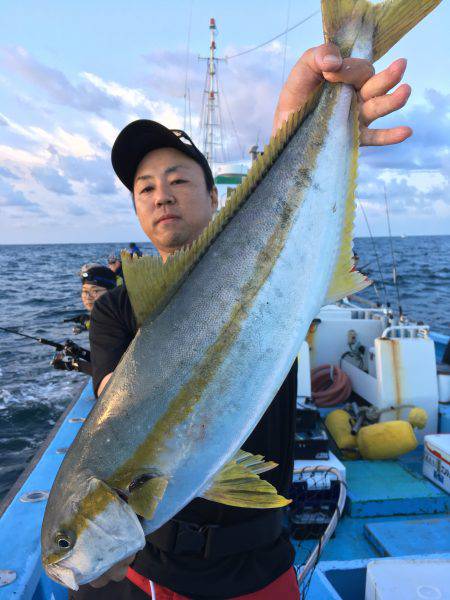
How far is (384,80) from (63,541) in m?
2.10

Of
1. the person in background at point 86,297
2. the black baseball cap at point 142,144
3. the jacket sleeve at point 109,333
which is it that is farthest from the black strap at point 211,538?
the person in background at point 86,297

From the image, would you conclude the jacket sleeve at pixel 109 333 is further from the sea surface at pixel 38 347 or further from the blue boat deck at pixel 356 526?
the sea surface at pixel 38 347

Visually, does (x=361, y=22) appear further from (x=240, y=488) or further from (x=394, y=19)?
(x=240, y=488)

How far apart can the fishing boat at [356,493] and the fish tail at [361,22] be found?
9.83ft

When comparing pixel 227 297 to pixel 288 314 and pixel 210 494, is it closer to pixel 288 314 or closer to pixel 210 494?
pixel 288 314

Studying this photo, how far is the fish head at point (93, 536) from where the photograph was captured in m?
1.47

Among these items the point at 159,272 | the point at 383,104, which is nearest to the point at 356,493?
the point at 159,272

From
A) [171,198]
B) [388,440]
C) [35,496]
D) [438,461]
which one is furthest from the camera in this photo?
[388,440]

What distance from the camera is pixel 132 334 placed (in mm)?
2229

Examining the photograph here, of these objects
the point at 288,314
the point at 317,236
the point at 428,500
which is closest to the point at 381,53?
the point at 317,236

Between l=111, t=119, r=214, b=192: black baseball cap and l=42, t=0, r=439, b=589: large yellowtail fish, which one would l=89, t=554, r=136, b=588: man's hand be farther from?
l=111, t=119, r=214, b=192: black baseball cap

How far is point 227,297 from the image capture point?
162 cm

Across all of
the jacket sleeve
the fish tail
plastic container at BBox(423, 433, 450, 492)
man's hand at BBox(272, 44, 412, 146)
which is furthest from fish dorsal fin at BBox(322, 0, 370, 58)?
plastic container at BBox(423, 433, 450, 492)

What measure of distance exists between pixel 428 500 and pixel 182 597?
377 cm
